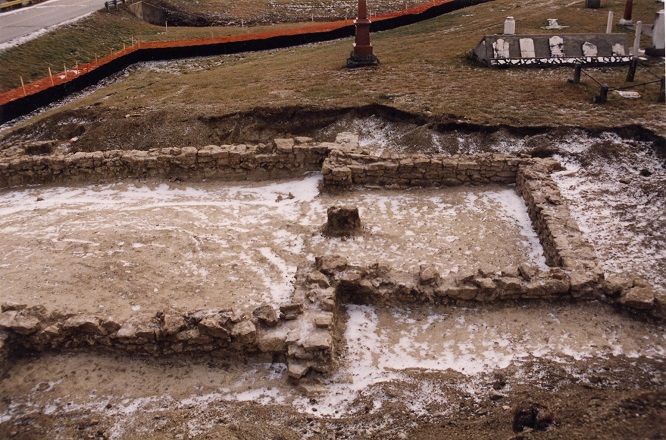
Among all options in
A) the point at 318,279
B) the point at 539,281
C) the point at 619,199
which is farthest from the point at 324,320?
the point at 619,199

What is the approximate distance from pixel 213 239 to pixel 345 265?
3.04 m

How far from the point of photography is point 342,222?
10859 mm

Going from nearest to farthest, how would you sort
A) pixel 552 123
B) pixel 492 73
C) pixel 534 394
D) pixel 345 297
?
pixel 534 394
pixel 345 297
pixel 552 123
pixel 492 73

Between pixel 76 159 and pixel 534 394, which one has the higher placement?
pixel 76 159

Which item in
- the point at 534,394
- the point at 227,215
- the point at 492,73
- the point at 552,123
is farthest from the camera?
the point at 492,73

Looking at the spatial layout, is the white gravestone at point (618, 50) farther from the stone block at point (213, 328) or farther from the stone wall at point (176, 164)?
the stone block at point (213, 328)

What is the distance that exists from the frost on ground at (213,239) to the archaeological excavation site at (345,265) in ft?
0.17

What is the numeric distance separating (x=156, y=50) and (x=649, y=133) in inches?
809

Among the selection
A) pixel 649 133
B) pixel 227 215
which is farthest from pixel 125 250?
pixel 649 133

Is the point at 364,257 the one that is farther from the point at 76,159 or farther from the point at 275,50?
the point at 275,50

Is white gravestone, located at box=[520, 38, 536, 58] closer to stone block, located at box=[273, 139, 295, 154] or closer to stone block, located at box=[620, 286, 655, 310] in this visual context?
stone block, located at box=[273, 139, 295, 154]

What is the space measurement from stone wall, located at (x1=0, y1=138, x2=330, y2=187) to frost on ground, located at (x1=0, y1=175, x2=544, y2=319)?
0.41 meters

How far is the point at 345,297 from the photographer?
29.5ft

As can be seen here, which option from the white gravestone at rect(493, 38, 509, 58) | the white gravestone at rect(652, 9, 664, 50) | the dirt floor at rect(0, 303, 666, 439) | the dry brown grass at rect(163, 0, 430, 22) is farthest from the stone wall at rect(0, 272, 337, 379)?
the dry brown grass at rect(163, 0, 430, 22)
